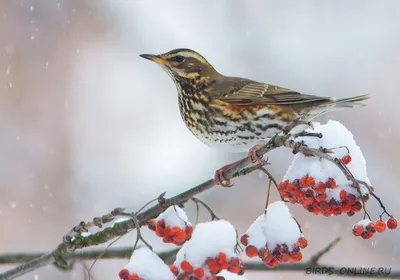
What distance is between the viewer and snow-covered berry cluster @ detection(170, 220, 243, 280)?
6.02 feet

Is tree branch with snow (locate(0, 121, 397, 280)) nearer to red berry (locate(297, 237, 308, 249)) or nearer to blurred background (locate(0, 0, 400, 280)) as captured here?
red berry (locate(297, 237, 308, 249))

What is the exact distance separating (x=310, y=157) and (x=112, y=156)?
19.5ft

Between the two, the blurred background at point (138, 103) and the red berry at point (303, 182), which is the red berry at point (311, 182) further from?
the blurred background at point (138, 103)

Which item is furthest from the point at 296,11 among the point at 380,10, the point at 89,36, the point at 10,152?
the point at 10,152

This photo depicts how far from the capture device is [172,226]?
2.05 metres

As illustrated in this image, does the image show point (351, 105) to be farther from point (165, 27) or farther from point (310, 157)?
point (165, 27)

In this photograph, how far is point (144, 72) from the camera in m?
8.78

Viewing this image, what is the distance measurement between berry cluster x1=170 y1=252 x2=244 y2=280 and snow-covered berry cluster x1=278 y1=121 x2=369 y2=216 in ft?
1.15

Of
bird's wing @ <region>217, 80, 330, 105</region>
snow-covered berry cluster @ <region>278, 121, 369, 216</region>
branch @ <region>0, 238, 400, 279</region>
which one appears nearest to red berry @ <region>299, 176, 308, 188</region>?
snow-covered berry cluster @ <region>278, 121, 369, 216</region>

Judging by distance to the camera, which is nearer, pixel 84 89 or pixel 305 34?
pixel 84 89

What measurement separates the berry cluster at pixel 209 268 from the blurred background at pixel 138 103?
412cm

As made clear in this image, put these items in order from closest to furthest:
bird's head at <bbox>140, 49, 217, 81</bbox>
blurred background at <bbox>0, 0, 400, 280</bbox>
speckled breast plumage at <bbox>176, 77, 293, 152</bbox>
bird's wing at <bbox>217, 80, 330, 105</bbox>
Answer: speckled breast plumage at <bbox>176, 77, 293, 152</bbox> → bird's wing at <bbox>217, 80, 330, 105</bbox> → bird's head at <bbox>140, 49, 217, 81</bbox> → blurred background at <bbox>0, 0, 400, 280</bbox>

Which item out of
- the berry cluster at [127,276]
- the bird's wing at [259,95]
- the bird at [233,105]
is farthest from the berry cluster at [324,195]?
the bird's wing at [259,95]

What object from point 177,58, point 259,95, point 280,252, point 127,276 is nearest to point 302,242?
point 280,252
